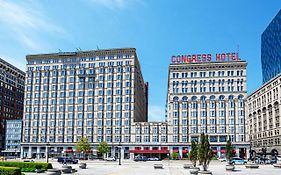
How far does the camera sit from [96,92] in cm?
11256

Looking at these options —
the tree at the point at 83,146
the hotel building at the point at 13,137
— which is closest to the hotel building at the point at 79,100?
the tree at the point at 83,146

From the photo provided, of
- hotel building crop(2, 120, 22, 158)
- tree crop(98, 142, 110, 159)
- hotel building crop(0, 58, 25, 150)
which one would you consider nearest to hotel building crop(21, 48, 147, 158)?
tree crop(98, 142, 110, 159)

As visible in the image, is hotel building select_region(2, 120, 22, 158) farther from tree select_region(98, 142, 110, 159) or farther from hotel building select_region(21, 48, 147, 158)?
tree select_region(98, 142, 110, 159)

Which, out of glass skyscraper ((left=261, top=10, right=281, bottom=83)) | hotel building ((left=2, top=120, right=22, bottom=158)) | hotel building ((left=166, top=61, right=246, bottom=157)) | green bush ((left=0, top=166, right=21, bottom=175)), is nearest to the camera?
green bush ((left=0, top=166, right=21, bottom=175))

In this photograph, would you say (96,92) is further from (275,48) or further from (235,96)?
(275,48)

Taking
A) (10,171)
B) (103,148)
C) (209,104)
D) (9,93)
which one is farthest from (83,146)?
(10,171)

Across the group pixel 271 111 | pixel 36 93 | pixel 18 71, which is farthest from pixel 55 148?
pixel 271 111

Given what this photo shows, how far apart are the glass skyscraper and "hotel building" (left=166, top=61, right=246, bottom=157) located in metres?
19.3

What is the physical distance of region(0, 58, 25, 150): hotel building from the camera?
133125mm

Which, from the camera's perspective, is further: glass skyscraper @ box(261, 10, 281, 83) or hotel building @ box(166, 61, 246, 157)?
glass skyscraper @ box(261, 10, 281, 83)

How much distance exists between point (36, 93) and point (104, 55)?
95.1 ft

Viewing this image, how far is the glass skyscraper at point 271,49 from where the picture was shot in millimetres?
117000

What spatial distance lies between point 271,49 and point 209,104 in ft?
134

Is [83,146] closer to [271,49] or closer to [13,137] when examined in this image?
[13,137]
